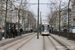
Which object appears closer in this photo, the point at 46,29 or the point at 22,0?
the point at 22,0

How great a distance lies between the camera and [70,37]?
18.6 meters

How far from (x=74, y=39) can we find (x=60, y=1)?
39.1 feet

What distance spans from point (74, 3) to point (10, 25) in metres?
11.2

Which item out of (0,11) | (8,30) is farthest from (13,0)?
(8,30)

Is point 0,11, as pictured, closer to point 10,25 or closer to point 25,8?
point 10,25

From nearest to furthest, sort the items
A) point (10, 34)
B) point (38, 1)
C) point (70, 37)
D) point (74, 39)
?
point (74, 39) → point (70, 37) → point (38, 1) → point (10, 34)

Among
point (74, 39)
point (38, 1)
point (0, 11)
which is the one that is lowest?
point (74, 39)

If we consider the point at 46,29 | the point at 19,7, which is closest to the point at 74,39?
the point at 19,7

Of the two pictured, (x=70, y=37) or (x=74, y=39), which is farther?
(x=70, y=37)

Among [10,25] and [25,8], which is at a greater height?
[25,8]

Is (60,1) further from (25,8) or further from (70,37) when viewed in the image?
(70,37)

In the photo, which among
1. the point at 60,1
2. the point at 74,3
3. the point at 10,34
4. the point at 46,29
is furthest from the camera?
the point at 46,29

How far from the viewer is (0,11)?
1886 centimetres

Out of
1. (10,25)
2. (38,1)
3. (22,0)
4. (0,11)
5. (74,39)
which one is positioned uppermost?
(22,0)
